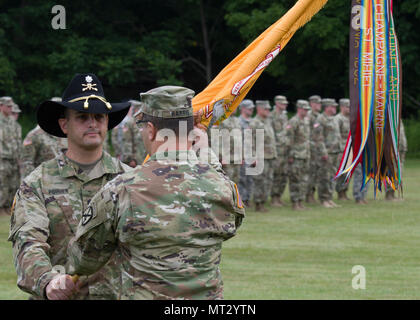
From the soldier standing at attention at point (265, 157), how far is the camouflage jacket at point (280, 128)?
0.47 meters

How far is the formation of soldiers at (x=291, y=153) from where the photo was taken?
18.4 metres

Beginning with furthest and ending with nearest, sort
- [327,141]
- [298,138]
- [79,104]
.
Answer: [327,141] < [298,138] < [79,104]

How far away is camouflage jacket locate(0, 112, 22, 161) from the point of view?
1716 cm

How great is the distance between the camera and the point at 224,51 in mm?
Answer: 42344

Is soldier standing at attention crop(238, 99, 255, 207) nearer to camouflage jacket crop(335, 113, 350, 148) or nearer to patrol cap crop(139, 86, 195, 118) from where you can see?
camouflage jacket crop(335, 113, 350, 148)

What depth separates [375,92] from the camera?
6.27 meters

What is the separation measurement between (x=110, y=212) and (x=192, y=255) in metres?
0.39

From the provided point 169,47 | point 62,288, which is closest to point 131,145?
point 62,288

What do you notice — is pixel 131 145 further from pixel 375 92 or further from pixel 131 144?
pixel 375 92

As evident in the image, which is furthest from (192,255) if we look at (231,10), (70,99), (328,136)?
(231,10)

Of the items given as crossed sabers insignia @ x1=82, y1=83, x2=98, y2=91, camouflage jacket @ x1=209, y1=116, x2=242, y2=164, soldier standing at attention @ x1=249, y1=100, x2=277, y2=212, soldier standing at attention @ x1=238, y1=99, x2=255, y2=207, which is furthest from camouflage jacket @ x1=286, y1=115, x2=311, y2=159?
crossed sabers insignia @ x1=82, y1=83, x2=98, y2=91

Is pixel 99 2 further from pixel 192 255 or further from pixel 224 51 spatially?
pixel 192 255

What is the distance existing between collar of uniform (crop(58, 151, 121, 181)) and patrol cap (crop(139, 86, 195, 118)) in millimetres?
907

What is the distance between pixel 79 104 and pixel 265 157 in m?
14.0
